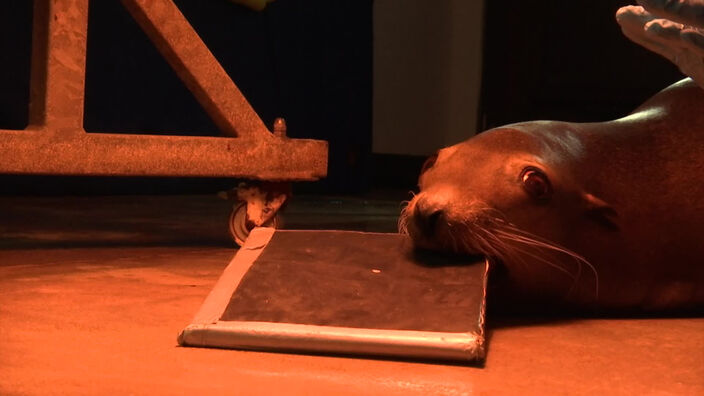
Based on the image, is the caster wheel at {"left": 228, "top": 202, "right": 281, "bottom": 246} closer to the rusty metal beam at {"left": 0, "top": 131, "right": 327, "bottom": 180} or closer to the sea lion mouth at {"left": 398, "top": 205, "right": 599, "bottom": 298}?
the rusty metal beam at {"left": 0, "top": 131, "right": 327, "bottom": 180}

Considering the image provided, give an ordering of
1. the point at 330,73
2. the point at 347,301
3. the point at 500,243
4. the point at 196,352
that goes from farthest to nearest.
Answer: the point at 330,73, the point at 500,243, the point at 347,301, the point at 196,352

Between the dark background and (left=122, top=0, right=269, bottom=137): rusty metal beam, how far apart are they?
2.23 metres

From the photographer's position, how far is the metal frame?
278cm

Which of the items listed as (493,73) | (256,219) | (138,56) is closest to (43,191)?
(138,56)

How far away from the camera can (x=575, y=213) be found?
6.84ft

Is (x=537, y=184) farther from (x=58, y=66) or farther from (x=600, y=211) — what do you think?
(x=58, y=66)

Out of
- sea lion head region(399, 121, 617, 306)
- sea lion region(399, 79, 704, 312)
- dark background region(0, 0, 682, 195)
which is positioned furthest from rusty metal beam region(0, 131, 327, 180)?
dark background region(0, 0, 682, 195)

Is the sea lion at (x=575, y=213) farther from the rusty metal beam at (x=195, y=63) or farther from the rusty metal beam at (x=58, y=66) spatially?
the rusty metal beam at (x=58, y=66)

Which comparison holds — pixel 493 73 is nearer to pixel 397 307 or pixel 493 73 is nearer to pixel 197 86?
pixel 197 86

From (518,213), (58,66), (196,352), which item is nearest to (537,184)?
(518,213)

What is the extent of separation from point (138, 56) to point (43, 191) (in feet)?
2.80

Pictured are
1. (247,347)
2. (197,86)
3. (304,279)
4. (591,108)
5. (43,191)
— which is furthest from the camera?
(591,108)

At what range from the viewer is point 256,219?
311 cm

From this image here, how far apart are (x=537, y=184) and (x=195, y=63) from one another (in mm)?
1307
